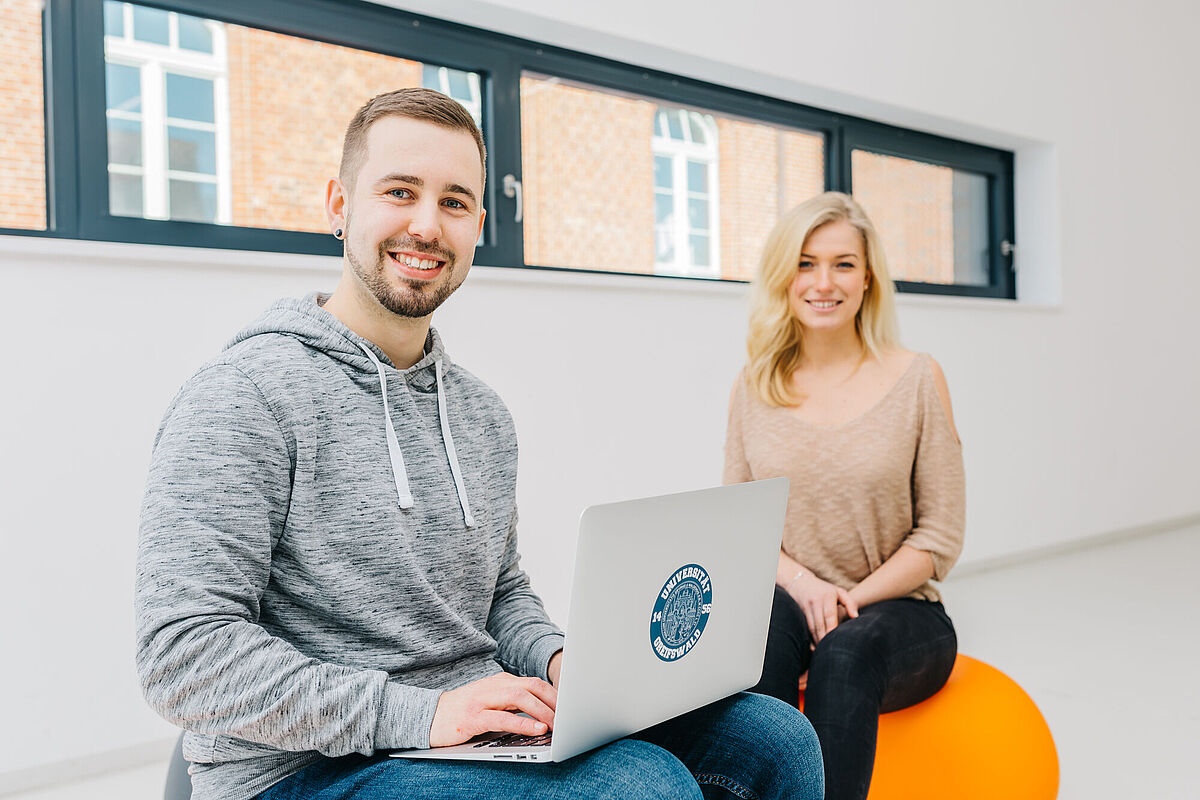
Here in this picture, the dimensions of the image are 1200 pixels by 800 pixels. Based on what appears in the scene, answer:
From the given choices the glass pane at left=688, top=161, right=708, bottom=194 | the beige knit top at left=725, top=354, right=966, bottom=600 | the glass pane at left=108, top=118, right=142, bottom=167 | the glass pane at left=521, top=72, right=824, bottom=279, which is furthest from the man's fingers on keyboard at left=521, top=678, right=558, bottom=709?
the glass pane at left=688, top=161, right=708, bottom=194

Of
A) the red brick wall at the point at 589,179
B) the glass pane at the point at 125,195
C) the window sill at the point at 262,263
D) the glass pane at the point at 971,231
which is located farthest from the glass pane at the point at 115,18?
the glass pane at the point at 971,231

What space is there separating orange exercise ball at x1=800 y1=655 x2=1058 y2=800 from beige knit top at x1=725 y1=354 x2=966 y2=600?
25 centimetres

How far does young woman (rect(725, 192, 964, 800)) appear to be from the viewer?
157 cm

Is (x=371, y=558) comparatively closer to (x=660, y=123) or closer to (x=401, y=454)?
(x=401, y=454)

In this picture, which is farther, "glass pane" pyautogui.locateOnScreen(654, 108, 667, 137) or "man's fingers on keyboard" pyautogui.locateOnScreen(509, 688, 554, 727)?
"glass pane" pyautogui.locateOnScreen(654, 108, 667, 137)

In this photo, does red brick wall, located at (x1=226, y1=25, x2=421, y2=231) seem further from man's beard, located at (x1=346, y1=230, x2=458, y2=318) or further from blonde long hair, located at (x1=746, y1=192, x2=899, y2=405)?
man's beard, located at (x1=346, y1=230, x2=458, y2=318)

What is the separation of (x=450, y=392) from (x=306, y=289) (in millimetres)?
1328

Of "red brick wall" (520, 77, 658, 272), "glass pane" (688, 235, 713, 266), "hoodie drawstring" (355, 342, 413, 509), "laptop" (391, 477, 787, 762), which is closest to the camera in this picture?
"laptop" (391, 477, 787, 762)

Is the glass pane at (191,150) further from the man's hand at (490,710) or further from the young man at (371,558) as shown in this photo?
A: the man's hand at (490,710)

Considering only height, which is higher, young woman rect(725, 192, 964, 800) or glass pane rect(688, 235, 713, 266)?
glass pane rect(688, 235, 713, 266)

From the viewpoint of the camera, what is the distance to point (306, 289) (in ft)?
7.84

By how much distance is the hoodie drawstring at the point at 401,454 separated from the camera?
41.1 inches

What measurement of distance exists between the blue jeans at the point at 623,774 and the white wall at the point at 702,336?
1404mm

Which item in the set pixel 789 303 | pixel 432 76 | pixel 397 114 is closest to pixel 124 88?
pixel 432 76
